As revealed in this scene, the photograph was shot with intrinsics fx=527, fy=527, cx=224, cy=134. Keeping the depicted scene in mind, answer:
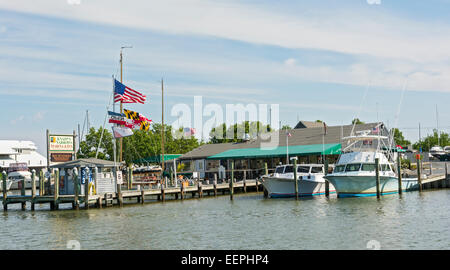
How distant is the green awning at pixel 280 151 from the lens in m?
50.5

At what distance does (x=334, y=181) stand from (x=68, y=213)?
1901 cm

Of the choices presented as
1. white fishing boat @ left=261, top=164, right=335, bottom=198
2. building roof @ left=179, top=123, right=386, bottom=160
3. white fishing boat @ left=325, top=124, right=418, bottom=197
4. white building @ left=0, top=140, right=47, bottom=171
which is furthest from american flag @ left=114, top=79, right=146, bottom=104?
white building @ left=0, top=140, right=47, bottom=171

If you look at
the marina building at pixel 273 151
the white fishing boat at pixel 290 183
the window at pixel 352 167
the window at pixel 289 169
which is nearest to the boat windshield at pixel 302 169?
the white fishing boat at pixel 290 183

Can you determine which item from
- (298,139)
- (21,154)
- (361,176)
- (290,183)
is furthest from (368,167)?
(21,154)

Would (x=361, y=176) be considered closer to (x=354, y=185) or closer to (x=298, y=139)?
(x=354, y=185)

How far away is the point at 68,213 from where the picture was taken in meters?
34.2

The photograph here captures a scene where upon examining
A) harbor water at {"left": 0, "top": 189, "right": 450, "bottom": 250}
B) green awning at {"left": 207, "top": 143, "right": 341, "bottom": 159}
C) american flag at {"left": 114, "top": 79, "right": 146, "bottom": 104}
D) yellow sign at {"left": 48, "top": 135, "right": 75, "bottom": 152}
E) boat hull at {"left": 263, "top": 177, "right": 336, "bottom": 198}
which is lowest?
harbor water at {"left": 0, "top": 189, "right": 450, "bottom": 250}

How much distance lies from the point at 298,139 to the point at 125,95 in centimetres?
2592

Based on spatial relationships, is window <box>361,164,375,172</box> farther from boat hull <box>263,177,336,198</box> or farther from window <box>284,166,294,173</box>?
window <box>284,166,294,173</box>

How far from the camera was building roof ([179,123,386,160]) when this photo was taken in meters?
56.6

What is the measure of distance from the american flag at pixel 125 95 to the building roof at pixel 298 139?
22384 mm

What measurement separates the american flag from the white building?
55890 mm
